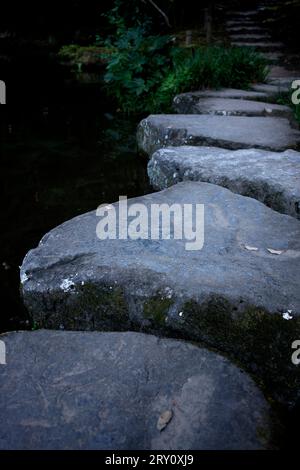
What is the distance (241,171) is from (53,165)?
2233mm

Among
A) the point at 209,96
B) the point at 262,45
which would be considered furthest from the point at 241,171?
the point at 262,45

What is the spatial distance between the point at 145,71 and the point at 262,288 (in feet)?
19.5

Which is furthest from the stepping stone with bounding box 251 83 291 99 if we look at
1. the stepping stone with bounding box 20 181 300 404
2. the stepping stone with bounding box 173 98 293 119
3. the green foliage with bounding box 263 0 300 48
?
the stepping stone with bounding box 20 181 300 404

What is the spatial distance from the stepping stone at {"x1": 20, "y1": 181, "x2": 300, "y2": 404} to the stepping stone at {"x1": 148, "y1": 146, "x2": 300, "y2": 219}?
1.29ft

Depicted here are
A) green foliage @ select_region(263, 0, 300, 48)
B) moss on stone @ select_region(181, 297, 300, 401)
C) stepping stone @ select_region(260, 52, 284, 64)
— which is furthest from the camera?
green foliage @ select_region(263, 0, 300, 48)

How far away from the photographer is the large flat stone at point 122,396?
133cm

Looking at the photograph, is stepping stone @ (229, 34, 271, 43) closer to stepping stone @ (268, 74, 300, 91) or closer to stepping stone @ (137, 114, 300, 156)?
stepping stone @ (268, 74, 300, 91)

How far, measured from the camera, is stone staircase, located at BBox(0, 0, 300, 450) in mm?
1367

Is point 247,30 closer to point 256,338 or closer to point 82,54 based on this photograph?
point 82,54

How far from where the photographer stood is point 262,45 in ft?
27.4

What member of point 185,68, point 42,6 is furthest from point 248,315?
point 42,6

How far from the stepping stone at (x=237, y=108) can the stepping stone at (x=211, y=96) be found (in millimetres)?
149

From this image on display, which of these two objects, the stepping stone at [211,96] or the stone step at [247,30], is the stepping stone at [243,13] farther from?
the stepping stone at [211,96]

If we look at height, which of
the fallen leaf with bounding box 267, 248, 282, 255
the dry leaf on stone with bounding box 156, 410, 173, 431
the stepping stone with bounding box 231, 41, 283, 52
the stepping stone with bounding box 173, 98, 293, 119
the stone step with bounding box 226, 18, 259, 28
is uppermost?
the stone step with bounding box 226, 18, 259, 28
